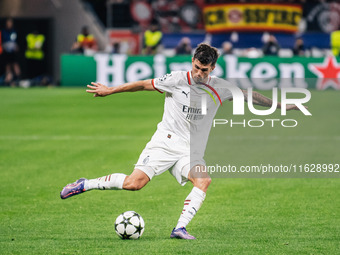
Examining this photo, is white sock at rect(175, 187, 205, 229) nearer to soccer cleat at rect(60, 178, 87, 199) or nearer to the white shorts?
the white shorts

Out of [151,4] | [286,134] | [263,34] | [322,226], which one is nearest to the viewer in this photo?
[322,226]

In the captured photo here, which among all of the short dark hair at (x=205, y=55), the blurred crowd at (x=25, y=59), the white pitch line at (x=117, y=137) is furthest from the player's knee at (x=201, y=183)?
the blurred crowd at (x=25, y=59)

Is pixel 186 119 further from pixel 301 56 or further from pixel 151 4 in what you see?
pixel 151 4

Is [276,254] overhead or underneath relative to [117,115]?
overhead

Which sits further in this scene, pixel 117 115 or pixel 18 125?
pixel 117 115

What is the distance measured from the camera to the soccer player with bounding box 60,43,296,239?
8320 mm

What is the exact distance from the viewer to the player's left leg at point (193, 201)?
8.13m

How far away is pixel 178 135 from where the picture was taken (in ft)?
27.8

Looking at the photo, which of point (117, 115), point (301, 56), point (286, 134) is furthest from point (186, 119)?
point (301, 56)

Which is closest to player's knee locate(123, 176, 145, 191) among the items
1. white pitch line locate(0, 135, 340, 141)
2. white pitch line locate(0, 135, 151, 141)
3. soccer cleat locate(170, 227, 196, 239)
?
soccer cleat locate(170, 227, 196, 239)

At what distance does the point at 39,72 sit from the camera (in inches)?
1401

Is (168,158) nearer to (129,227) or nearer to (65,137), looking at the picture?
(129,227)

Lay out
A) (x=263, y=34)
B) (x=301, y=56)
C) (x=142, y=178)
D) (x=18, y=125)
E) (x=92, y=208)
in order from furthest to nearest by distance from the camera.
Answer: (x=263, y=34)
(x=301, y=56)
(x=18, y=125)
(x=92, y=208)
(x=142, y=178)

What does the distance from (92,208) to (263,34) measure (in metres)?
26.4
